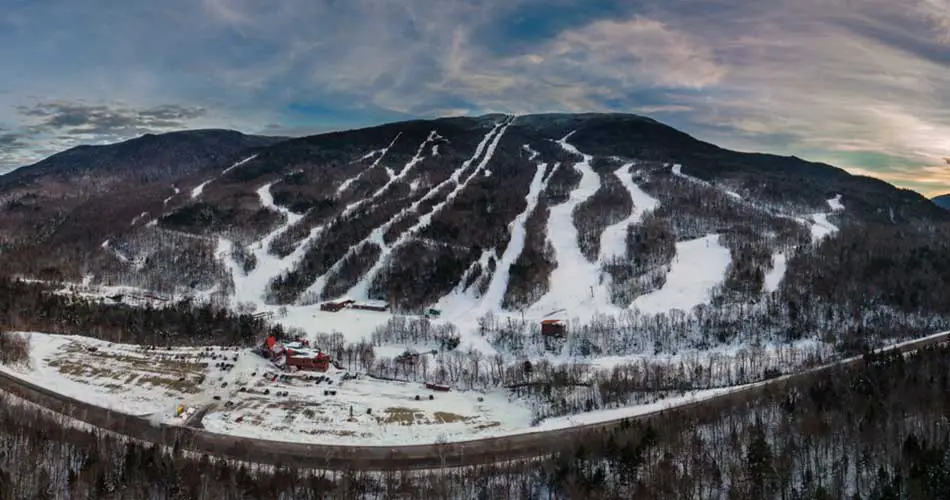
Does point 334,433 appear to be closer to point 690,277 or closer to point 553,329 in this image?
point 553,329

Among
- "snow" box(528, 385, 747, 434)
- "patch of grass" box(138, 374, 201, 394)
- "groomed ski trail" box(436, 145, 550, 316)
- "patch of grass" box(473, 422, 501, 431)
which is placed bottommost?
"patch of grass" box(473, 422, 501, 431)

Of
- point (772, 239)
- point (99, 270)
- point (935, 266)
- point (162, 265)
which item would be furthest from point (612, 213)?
point (99, 270)

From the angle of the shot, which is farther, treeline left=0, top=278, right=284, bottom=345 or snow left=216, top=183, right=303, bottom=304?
snow left=216, top=183, right=303, bottom=304

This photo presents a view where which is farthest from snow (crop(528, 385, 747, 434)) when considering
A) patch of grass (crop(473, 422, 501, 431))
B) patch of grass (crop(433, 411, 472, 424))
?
patch of grass (crop(433, 411, 472, 424))

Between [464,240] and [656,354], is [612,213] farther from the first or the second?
[656,354]

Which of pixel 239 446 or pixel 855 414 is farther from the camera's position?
pixel 239 446

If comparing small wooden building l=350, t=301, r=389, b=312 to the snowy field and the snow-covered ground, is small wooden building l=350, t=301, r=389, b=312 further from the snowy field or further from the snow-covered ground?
the snowy field
